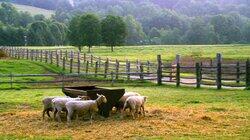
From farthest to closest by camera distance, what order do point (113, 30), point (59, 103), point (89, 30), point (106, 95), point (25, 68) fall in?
point (113, 30)
point (89, 30)
point (25, 68)
point (106, 95)
point (59, 103)

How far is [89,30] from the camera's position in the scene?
298 ft

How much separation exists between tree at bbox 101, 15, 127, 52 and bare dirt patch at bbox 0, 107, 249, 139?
7624cm

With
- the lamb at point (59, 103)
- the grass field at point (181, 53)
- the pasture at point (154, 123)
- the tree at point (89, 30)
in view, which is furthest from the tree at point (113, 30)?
the lamb at point (59, 103)

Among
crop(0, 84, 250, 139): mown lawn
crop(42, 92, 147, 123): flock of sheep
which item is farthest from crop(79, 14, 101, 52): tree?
crop(42, 92, 147, 123): flock of sheep

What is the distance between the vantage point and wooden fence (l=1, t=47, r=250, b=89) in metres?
29.6

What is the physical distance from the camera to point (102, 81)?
34312 mm

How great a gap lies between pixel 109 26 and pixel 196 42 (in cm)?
6012

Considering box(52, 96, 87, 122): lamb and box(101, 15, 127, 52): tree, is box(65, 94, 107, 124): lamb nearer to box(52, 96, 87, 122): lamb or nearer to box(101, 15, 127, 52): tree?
box(52, 96, 87, 122): lamb

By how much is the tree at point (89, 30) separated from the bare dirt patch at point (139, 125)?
74109mm

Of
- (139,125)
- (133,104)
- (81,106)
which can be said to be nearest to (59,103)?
(81,106)

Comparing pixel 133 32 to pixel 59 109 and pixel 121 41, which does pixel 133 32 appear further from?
pixel 59 109

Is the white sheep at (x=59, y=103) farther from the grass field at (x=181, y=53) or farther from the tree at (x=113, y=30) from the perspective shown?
the tree at (x=113, y=30)

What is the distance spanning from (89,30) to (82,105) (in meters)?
76.3

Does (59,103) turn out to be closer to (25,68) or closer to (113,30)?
(25,68)
